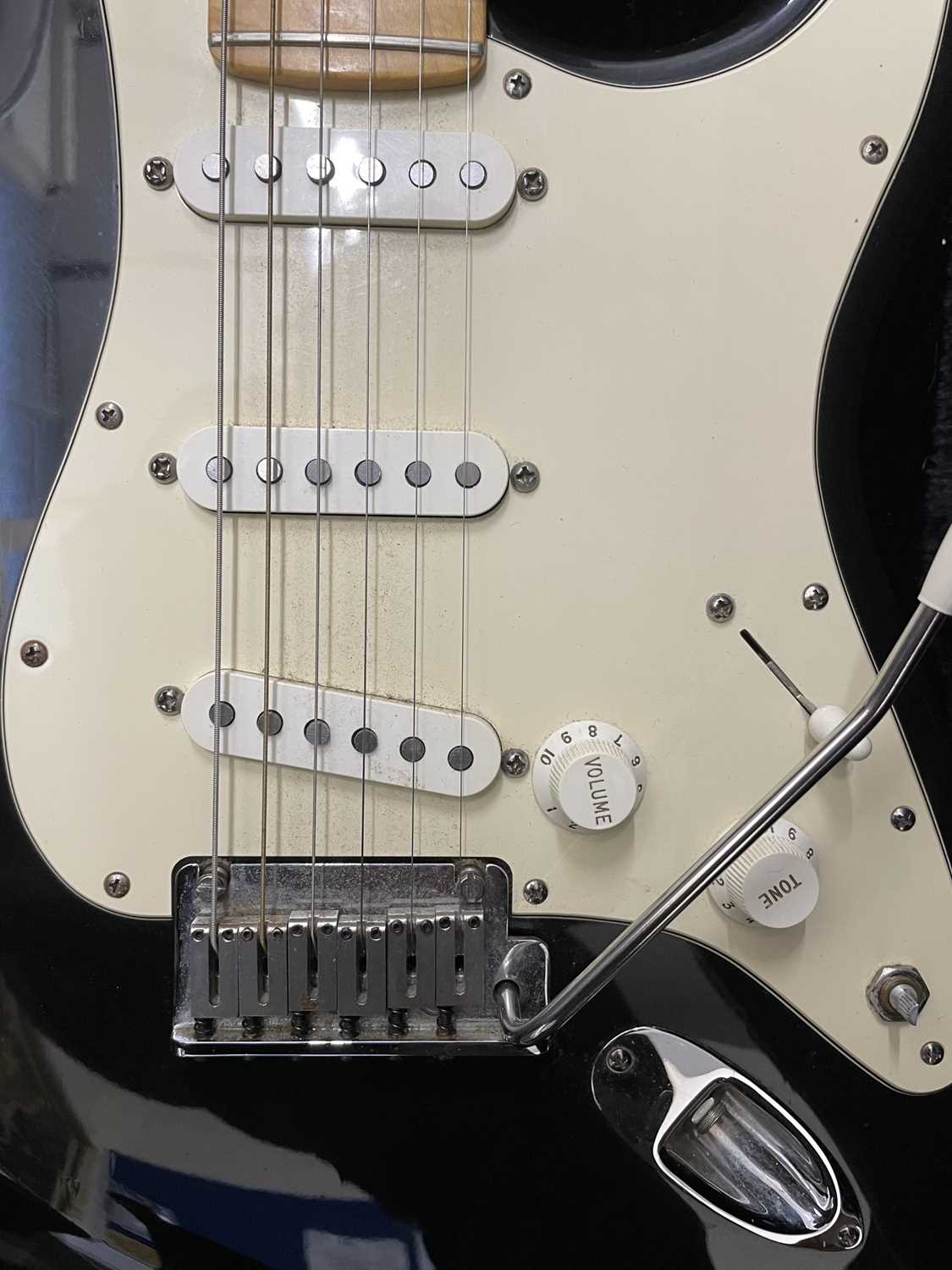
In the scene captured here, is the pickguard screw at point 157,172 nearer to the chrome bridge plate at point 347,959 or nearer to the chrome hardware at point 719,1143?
the chrome bridge plate at point 347,959

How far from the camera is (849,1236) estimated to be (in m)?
0.58

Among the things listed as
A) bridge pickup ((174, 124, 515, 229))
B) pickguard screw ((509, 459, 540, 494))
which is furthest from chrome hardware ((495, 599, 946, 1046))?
bridge pickup ((174, 124, 515, 229))

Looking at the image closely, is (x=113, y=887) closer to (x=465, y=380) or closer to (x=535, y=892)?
(x=535, y=892)

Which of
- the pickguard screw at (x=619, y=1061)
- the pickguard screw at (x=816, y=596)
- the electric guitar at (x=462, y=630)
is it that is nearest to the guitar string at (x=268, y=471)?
the electric guitar at (x=462, y=630)

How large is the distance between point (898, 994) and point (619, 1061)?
7.2 inches

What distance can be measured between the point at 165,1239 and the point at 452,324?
60cm

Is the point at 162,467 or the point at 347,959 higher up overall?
the point at 162,467

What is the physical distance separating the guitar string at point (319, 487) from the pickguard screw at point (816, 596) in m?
0.31

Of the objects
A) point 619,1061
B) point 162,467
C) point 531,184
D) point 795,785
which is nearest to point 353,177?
point 531,184

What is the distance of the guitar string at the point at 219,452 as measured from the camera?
0.54 m

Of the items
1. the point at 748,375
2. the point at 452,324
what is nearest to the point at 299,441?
the point at 452,324

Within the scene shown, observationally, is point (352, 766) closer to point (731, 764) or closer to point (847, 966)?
point (731, 764)

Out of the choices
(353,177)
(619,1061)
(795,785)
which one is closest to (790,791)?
(795,785)

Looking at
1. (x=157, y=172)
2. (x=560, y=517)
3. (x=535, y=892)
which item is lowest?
(x=535, y=892)
